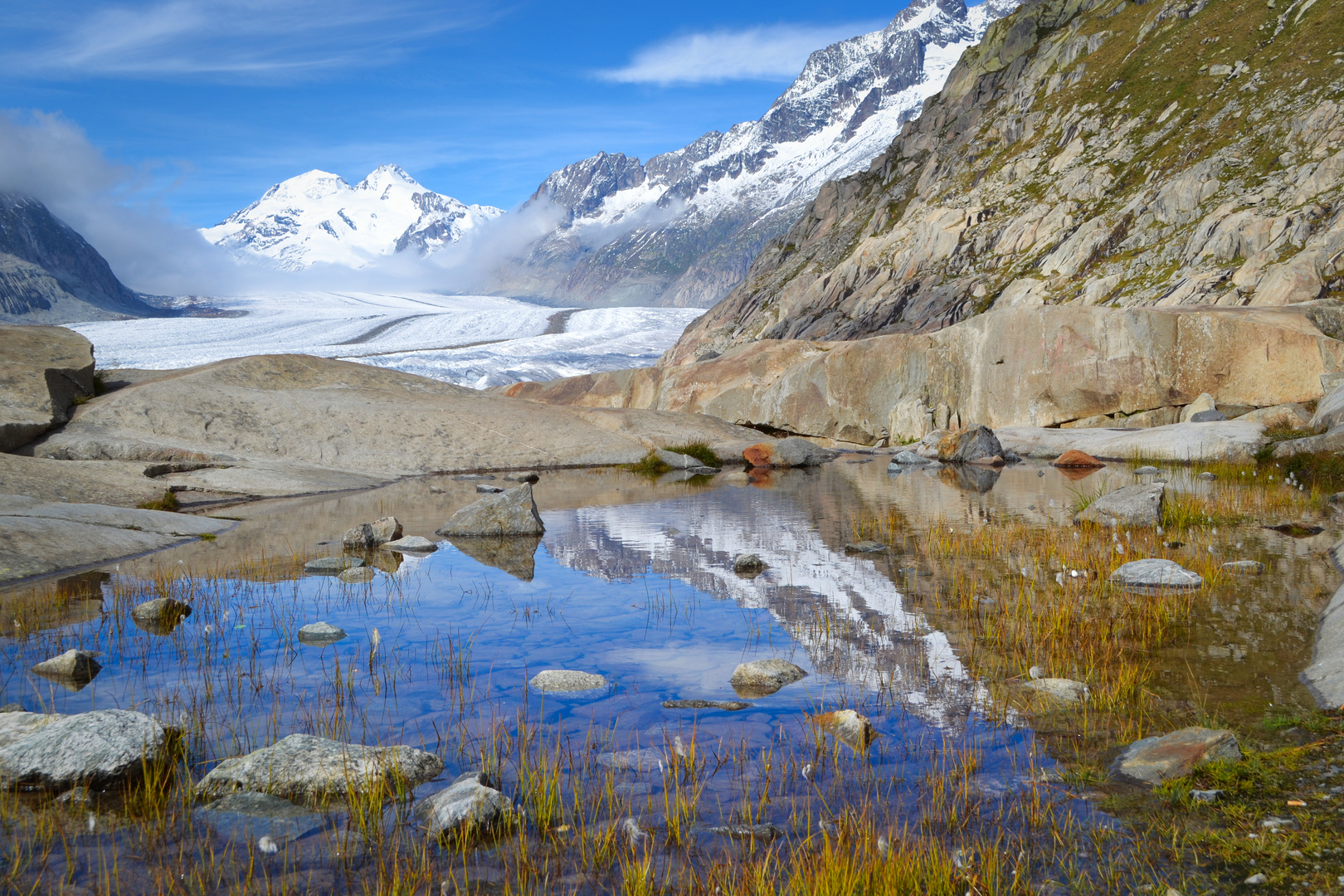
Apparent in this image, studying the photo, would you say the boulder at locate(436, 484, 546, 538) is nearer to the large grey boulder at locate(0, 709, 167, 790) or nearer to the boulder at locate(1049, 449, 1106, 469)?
the large grey boulder at locate(0, 709, 167, 790)

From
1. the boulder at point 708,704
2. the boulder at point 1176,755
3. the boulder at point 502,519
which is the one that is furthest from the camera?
the boulder at point 502,519

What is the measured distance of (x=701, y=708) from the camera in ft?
19.0

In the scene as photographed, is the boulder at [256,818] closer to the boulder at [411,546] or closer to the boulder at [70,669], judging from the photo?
the boulder at [70,669]

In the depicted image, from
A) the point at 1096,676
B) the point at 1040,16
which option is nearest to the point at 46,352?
the point at 1096,676

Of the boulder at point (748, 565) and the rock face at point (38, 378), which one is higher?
the rock face at point (38, 378)

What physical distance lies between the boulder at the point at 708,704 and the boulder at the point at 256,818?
227cm

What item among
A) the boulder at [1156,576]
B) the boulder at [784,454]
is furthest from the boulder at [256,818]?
the boulder at [784,454]

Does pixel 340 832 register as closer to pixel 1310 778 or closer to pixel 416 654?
pixel 416 654

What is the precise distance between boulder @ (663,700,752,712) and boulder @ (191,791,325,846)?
2265 millimetres

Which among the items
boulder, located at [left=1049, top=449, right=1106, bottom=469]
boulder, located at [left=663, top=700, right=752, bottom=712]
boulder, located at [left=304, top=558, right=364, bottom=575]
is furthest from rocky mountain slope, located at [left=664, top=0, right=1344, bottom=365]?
boulder, located at [left=663, top=700, right=752, bottom=712]

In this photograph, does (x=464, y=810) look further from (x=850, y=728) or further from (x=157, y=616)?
(x=157, y=616)

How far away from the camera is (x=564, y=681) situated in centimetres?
621

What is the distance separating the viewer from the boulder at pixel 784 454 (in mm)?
27469

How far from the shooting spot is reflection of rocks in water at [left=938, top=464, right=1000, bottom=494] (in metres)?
19.7
